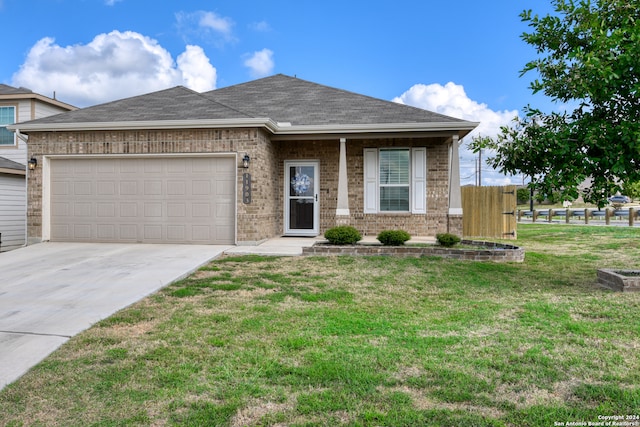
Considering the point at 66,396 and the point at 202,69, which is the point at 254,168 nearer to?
the point at 66,396

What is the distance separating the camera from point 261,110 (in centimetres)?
1298

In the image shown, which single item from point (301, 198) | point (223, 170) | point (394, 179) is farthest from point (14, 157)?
point (394, 179)

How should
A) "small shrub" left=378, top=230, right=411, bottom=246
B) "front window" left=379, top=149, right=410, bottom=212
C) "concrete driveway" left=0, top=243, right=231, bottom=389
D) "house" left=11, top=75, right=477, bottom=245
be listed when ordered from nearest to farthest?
"concrete driveway" left=0, top=243, right=231, bottom=389 → "small shrub" left=378, top=230, right=411, bottom=246 → "house" left=11, top=75, right=477, bottom=245 → "front window" left=379, top=149, right=410, bottom=212

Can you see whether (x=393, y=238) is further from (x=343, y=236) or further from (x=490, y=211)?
(x=490, y=211)

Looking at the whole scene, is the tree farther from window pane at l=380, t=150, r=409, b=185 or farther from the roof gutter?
window pane at l=380, t=150, r=409, b=185

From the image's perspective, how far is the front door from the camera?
12.2 metres

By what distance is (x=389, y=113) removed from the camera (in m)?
11.8

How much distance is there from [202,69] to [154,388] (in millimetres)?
19437

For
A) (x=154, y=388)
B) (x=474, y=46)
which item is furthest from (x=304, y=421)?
(x=474, y=46)

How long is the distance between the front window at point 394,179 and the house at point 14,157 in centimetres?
1125

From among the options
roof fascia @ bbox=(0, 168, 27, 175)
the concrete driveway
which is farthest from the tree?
roof fascia @ bbox=(0, 168, 27, 175)

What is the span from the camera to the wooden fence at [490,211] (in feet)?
43.0

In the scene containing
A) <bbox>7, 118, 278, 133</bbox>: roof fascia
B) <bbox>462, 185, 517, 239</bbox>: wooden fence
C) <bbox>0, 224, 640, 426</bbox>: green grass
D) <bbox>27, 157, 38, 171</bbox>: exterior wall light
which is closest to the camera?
<bbox>0, 224, 640, 426</bbox>: green grass

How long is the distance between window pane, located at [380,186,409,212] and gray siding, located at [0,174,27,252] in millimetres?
10869
